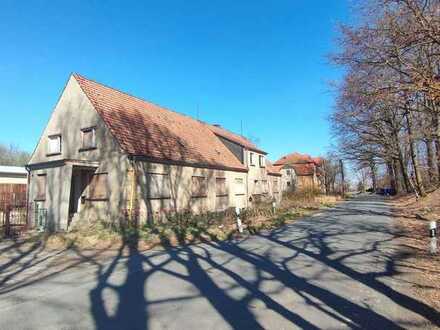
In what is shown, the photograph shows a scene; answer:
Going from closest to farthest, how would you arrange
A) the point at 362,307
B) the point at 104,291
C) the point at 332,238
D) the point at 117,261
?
the point at 362,307 → the point at 104,291 → the point at 117,261 → the point at 332,238

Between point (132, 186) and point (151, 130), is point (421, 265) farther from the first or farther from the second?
point (151, 130)

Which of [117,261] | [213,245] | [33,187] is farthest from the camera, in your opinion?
[33,187]

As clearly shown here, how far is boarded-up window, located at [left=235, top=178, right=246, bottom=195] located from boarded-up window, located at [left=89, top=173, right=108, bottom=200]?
41.2 feet

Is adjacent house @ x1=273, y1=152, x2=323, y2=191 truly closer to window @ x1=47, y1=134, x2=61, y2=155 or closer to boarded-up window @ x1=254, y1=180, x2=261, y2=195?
boarded-up window @ x1=254, y1=180, x2=261, y2=195

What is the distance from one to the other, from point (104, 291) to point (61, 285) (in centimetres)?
Answer: 126

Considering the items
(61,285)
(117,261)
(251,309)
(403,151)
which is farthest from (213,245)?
(403,151)

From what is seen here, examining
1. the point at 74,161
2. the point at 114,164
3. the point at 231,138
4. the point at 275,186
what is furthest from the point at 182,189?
the point at 275,186

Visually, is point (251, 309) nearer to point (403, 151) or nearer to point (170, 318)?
point (170, 318)

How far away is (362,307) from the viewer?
5438 millimetres

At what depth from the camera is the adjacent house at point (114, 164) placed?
16234 mm

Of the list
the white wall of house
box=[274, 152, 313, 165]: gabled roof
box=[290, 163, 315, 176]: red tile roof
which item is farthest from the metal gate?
box=[274, 152, 313, 165]: gabled roof

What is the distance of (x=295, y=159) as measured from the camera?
79625 mm

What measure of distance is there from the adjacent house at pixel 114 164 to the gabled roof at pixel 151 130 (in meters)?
0.07

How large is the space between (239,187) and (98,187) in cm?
1328
